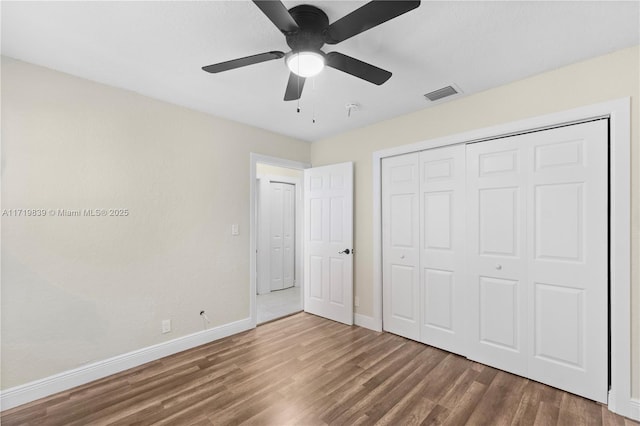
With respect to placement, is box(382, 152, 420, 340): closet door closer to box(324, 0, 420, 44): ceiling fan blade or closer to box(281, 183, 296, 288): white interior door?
box(324, 0, 420, 44): ceiling fan blade

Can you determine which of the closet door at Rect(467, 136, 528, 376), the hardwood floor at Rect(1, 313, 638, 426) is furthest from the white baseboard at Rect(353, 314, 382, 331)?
the closet door at Rect(467, 136, 528, 376)

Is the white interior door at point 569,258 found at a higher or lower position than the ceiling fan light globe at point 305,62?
lower

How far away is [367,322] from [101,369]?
2727 mm

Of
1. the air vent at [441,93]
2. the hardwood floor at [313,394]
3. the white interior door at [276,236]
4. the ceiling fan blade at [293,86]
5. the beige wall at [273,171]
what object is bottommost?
the hardwood floor at [313,394]

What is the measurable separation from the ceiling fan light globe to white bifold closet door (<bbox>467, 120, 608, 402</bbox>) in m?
1.84

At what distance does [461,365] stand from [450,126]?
7.70 ft

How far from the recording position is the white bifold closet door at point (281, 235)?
5.39m

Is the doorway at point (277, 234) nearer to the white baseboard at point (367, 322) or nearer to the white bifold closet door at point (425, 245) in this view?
the white baseboard at point (367, 322)

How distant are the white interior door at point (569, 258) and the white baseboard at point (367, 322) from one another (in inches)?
59.5

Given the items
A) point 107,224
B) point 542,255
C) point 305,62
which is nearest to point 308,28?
point 305,62

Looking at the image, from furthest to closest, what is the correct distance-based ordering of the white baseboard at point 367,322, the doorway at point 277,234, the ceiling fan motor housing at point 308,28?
the doorway at point 277,234, the white baseboard at point 367,322, the ceiling fan motor housing at point 308,28

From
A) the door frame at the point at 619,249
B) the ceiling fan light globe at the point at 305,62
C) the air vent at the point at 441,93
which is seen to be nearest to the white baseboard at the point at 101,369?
the ceiling fan light globe at the point at 305,62

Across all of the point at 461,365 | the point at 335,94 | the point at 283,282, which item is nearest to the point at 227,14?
the point at 335,94

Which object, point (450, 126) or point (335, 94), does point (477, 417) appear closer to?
point (450, 126)
